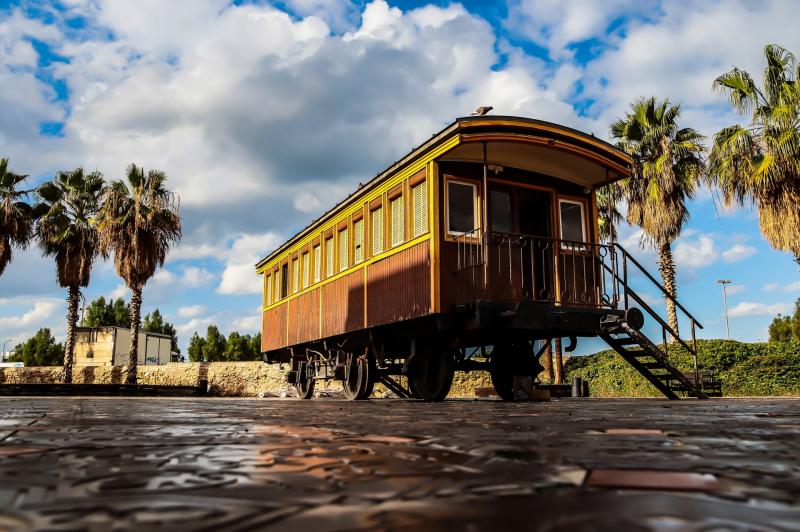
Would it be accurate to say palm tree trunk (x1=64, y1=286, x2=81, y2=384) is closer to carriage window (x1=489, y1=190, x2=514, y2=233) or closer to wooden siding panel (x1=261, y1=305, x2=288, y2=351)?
wooden siding panel (x1=261, y1=305, x2=288, y2=351)

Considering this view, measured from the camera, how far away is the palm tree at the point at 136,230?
98.2 ft

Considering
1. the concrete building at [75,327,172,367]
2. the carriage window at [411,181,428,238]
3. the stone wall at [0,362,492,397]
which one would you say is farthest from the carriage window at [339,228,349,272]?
the concrete building at [75,327,172,367]

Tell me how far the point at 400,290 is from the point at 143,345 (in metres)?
38.4

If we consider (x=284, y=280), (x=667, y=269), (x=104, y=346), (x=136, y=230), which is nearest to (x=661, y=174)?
(x=667, y=269)

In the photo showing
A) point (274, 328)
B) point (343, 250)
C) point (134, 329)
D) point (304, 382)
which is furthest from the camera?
point (134, 329)

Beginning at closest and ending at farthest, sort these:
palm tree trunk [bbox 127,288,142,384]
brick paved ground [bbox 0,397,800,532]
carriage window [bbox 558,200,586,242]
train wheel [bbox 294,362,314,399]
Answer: brick paved ground [bbox 0,397,800,532] < carriage window [bbox 558,200,586,242] < train wheel [bbox 294,362,314,399] < palm tree trunk [bbox 127,288,142,384]

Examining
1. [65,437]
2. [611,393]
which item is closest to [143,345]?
[611,393]

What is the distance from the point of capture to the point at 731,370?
70.0 feet

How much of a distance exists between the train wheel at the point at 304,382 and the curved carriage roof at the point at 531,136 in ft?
20.9

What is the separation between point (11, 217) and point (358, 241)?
80.8ft

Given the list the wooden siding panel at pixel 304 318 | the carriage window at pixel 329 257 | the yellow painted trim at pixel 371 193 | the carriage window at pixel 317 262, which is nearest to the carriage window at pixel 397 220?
the yellow painted trim at pixel 371 193

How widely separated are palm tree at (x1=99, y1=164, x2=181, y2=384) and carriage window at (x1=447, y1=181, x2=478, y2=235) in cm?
2305

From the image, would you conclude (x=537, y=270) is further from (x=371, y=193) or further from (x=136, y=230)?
(x=136, y=230)

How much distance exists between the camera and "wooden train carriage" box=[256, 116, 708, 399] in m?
9.85
